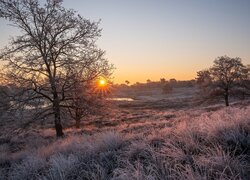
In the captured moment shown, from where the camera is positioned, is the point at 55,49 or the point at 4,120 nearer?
the point at 4,120

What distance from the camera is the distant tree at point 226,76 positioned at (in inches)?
1436

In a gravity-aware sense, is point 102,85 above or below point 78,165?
above

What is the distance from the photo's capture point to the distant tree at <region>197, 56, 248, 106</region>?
3647 centimetres

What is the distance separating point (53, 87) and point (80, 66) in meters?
1.93

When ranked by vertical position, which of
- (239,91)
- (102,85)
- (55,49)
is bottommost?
(239,91)

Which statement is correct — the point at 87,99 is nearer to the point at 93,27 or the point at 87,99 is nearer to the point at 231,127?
the point at 93,27

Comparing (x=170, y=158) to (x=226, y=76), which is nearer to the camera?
(x=170, y=158)

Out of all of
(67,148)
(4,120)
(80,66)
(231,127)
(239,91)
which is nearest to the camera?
(231,127)

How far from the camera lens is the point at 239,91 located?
3600 centimetres

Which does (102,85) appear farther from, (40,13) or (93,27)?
(40,13)

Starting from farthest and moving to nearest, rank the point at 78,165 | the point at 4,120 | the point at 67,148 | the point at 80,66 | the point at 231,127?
the point at 80,66 → the point at 4,120 → the point at 67,148 → the point at 78,165 → the point at 231,127

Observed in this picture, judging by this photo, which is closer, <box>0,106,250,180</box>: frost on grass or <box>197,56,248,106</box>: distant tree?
<box>0,106,250,180</box>: frost on grass

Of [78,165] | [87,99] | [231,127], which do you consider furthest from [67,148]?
[87,99]

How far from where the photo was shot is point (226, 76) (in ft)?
121
